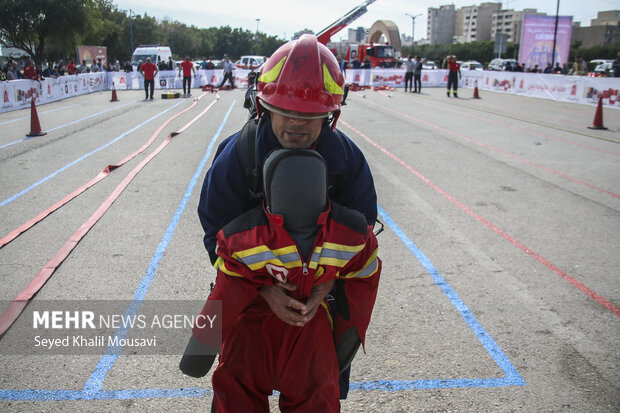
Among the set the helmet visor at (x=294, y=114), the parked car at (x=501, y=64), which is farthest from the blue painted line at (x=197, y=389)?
the parked car at (x=501, y=64)

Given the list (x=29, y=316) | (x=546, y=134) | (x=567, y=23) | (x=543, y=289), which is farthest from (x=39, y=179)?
(x=567, y=23)

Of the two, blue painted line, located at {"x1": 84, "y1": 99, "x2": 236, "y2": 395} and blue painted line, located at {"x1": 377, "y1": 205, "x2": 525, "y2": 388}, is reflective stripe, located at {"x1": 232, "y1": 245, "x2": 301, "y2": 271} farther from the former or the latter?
blue painted line, located at {"x1": 84, "y1": 99, "x2": 236, "y2": 395}

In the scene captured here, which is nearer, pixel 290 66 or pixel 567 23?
pixel 290 66

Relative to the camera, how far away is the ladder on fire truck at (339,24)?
33156 mm

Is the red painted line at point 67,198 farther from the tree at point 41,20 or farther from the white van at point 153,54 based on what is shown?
the tree at point 41,20

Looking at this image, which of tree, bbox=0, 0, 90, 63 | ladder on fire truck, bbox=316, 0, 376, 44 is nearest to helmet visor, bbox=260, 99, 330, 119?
ladder on fire truck, bbox=316, 0, 376, 44

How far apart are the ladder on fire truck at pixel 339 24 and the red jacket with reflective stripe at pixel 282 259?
3233 cm

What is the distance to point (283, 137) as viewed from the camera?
1784 millimetres

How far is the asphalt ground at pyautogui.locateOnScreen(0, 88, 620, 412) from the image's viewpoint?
3010mm

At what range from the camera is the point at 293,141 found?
1.78m

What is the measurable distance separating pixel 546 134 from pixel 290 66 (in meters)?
13.1

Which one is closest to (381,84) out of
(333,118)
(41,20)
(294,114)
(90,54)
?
(41,20)

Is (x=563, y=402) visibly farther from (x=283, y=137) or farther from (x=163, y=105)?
(x=163, y=105)

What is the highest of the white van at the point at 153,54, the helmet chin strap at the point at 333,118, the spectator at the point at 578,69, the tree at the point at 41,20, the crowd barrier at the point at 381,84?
the tree at the point at 41,20
